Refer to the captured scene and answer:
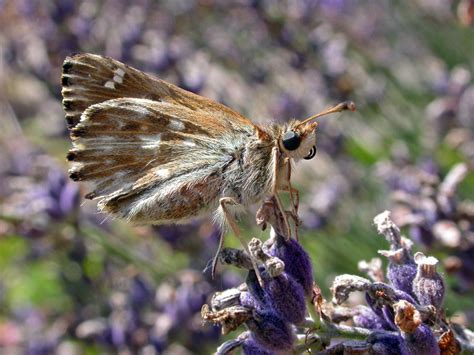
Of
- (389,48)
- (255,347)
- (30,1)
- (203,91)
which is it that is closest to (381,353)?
(255,347)

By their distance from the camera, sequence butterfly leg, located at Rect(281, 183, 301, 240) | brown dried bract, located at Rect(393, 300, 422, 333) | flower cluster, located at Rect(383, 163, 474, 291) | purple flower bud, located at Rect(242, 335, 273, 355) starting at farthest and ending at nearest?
flower cluster, located at Rect(383, 163, 474, 291)
butterfly leg, located at Rect(281, 183, 301, 240)
purple flower bud, located at Rect(242, 335, 273, 355)
brown dried bract, located at Rect(393, 300, 422, 333)

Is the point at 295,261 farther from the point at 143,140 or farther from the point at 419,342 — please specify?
the point at 143,140

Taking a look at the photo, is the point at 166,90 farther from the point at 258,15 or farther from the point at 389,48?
the point at 389,48

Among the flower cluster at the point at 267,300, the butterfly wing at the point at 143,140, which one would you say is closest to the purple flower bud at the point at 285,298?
the flower cluster at the point at 267,300

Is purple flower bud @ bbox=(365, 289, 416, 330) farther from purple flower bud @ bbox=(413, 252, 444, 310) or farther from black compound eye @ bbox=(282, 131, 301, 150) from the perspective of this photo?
black compound eye @ bbox=(282, 131, 301, 150)

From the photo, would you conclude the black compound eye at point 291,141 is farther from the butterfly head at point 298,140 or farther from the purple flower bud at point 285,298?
the purple flower bud at point 285,298

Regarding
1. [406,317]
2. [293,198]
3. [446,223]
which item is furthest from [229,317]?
[446,223]

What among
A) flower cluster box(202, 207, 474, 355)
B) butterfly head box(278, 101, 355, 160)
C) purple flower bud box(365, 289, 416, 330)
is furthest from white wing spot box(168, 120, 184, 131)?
purple flower bud box(365, 289, 416, 330)
